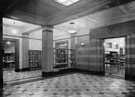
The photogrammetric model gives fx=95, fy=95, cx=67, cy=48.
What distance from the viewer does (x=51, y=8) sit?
4469 mm

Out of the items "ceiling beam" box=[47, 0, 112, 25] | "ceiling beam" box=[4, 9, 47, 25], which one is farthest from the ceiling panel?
"ceiling beam" box=[47, 0, 112, 25]

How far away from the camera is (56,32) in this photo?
31.7 ft

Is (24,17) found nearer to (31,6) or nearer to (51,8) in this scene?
(31,6)

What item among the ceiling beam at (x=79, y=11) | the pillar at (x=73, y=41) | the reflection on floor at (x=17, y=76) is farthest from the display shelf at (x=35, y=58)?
the ceiling beam at (x=79, y=11)

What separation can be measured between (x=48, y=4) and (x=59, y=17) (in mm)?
929

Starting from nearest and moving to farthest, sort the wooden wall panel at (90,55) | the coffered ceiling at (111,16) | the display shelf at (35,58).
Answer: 1. the coffered ceiling at (111,16)
2. the wooden wall panel at (90,55)
3. the display shelf at (35,58)

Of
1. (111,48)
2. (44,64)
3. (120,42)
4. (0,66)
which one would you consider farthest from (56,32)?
(120,42)

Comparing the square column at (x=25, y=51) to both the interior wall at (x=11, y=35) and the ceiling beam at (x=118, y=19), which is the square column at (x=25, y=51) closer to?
the interior wall at (x=11, y=35)

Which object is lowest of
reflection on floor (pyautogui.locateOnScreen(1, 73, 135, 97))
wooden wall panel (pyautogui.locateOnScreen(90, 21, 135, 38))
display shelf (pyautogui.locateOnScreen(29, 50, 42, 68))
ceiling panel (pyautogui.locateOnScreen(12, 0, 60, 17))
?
reflection on floor (pyautogui.locateOnScreen(1, 73, 135, 97))

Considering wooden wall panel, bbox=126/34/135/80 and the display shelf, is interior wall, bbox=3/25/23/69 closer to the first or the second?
the display shelf

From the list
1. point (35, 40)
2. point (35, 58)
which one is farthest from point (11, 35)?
point (35, 58)

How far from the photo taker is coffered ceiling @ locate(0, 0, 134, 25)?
3.50 meters

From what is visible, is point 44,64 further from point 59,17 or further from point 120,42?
point 120,42

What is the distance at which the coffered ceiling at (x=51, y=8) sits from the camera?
350 cm
